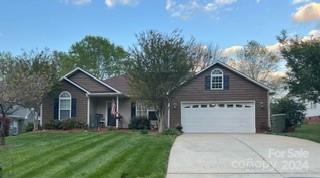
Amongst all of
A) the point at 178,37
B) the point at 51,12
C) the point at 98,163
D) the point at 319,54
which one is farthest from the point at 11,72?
the point at 319,54

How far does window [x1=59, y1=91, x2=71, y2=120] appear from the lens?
29.0 meters

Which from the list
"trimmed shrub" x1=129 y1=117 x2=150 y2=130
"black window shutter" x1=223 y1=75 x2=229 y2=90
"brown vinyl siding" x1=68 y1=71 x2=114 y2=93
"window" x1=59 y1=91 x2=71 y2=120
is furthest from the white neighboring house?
"window" x1=59 y1=91 x2=71 y2=120

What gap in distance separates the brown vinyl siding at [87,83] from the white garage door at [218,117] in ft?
18.7

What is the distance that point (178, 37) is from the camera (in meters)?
24.8

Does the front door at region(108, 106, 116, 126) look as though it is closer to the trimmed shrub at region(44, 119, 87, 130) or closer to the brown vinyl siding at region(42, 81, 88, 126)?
the brown vinyl siding at region(42, 81, 88, 126)

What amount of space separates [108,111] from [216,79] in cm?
789

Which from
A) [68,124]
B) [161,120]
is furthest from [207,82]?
[68,124]

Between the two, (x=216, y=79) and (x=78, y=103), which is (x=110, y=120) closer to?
(x=78, y=103)

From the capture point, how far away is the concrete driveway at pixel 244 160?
1150 centimetres

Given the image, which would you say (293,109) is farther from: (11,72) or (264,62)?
(264,62)

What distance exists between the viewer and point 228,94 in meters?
28.2

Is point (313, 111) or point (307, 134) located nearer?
point (307, 134)

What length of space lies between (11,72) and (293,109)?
56.1ft

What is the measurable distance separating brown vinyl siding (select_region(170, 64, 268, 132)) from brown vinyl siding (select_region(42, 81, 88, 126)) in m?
5.75
